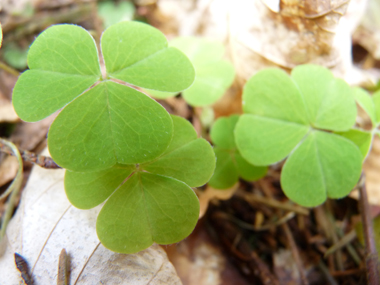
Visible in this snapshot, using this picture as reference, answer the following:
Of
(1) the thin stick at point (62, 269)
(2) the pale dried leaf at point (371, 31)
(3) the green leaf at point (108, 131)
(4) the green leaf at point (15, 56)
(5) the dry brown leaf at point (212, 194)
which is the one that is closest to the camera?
(3) the green leaf at point (108, 131)

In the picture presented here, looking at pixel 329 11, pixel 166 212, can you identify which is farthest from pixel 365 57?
pixel 166 212

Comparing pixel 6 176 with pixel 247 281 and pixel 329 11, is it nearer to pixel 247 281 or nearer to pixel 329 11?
pixel 247 281

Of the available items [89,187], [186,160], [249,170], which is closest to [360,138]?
[249,170]

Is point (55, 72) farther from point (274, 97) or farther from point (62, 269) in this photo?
point (274, 97)

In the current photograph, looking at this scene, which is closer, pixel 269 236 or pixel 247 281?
pixel 247 281

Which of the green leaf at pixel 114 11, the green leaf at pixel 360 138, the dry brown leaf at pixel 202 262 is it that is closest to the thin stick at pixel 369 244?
the green leaf at pixel 360 138

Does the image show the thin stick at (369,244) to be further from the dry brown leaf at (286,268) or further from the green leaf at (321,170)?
the dry brown leaf at (286,268)
